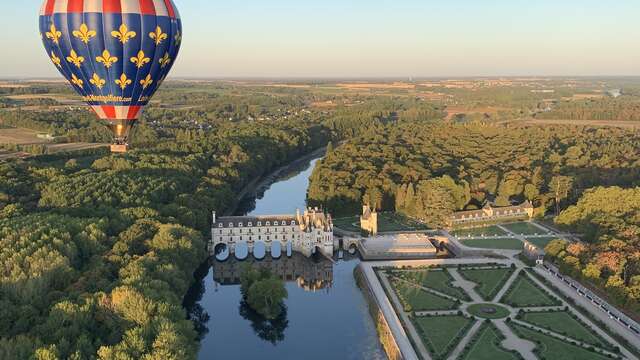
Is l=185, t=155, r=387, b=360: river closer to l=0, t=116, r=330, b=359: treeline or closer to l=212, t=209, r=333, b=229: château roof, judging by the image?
l=0, t=116, r=330, b=359: treeline

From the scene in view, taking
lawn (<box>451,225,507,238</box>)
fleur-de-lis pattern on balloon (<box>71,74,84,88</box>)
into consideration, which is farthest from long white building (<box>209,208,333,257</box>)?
fleur-de-lis pattern on balloon (<box>71,74,84,88</box>)

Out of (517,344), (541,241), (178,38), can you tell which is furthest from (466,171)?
(178,38)

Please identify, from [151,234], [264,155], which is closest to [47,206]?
[151,234]

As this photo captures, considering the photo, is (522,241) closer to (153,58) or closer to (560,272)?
(560,272)

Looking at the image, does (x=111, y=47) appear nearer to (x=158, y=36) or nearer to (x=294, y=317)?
(x=158, y=36)

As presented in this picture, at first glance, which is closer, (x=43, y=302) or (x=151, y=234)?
(x=43, y=302)

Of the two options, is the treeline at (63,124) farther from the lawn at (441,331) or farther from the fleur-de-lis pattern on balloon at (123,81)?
the lawn at (441,331)

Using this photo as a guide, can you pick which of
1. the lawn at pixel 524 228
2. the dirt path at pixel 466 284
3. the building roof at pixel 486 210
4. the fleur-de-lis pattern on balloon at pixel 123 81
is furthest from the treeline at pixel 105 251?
the lawn at pixel 524 228
